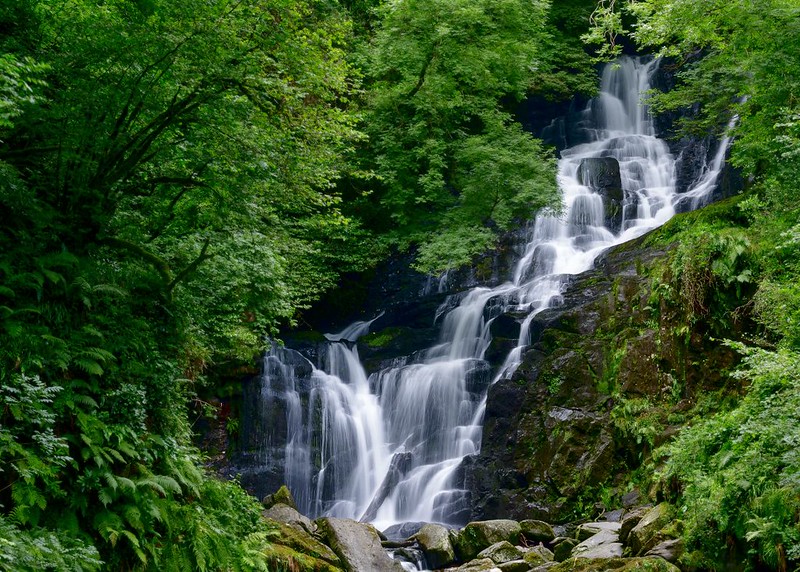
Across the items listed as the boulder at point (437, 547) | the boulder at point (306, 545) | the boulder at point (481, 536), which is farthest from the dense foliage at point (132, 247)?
the boulder at point (481, 536)

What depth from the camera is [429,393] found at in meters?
17.8

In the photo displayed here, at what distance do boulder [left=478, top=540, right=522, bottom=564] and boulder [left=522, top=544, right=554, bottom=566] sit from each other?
0.19 m

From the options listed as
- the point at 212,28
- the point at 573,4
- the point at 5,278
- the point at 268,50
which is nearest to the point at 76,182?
the point at 5,278

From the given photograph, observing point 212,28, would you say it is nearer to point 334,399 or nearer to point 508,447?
point 508,447

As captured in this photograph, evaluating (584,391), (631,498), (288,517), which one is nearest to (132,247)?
(288,517)

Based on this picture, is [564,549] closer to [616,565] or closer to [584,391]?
[616,565]

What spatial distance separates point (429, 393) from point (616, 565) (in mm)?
9126

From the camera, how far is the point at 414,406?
17.8 meters

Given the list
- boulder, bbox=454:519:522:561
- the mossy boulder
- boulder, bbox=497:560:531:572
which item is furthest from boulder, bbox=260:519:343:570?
boulder, bbox=497:560:531:572

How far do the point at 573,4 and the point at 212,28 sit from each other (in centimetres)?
2854

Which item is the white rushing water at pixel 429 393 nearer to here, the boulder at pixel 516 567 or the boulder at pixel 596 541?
the boulder at pixel 516 567

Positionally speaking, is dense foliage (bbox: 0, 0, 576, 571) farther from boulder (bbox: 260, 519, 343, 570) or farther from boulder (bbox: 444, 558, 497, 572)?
boulder (bbox: 444, 558, 497, 572)

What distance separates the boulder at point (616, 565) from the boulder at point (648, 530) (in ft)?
1.34

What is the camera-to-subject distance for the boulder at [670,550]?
27.6ft
